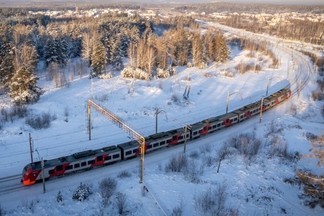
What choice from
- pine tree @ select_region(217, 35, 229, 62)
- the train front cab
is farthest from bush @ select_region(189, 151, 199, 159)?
pine tree @ select_region(217, 35, 229, 62)

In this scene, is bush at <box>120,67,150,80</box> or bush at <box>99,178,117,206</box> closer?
bush at <box>99,178,117,206</box>

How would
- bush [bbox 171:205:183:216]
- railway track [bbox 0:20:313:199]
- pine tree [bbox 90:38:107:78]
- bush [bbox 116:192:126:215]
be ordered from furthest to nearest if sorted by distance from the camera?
pine tree [bbox 90:38:107:78]
railway track [bbox 0:20:313:199]
bush [bbox 116:192:126:215]
bush [bbox 171:205:183:216]

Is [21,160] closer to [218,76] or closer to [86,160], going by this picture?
[86,160]

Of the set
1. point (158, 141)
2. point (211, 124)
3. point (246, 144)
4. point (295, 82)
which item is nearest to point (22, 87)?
point (158, 141)

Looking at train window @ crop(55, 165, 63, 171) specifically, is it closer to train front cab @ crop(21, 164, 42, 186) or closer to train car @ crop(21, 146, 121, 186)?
train car @ crop(21, 146, 121, 186)

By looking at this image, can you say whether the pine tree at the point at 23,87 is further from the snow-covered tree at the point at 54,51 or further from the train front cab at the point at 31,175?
the train front cab at the point at 31,175

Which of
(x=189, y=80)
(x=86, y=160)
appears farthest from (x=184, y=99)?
(x=86, y=160)

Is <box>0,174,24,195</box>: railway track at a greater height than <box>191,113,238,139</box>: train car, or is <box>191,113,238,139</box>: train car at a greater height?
<box>191,113,238,139</box>: train car
